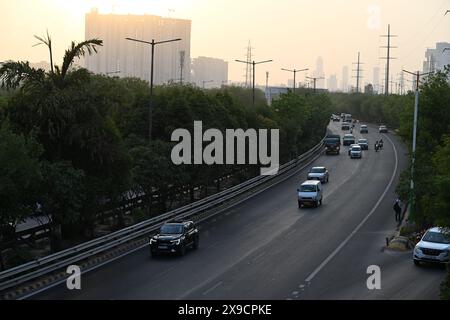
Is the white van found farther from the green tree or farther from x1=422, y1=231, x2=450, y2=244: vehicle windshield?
the green tree

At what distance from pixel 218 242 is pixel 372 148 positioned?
6479 centimetres

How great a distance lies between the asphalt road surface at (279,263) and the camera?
24.8 meters

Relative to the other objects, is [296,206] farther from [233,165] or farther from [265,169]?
[265,169]

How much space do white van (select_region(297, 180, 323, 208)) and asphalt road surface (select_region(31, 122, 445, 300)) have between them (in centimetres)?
69

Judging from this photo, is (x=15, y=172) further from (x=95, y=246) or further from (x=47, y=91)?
(x=95, y=246)

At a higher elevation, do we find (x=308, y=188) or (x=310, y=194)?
(x=308, y=188)

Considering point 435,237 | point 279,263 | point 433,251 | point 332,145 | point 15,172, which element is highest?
point 15,172

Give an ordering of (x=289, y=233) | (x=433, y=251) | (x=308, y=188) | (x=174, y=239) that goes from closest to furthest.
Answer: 1. (x=433, y=251)
2. (x=174, y=239)
3. (x=289, y=233)
4. (x=308, y=188)

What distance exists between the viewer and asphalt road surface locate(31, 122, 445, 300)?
24750mm

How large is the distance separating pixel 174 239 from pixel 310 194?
17545 mm

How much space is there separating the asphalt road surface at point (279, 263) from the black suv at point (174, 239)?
448 millimetres

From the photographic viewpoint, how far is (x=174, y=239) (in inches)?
1236

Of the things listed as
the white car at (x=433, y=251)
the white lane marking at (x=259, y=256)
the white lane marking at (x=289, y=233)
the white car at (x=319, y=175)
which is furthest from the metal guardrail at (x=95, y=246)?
the white car at (x=433, y=251)

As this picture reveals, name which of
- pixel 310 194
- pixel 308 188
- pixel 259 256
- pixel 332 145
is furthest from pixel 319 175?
pixel 259 256
